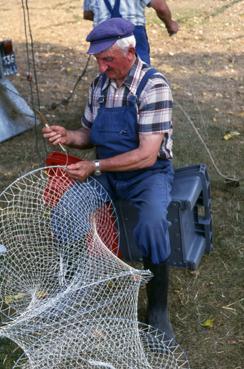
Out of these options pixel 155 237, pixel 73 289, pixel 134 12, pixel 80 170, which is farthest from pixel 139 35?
pixel 73 289

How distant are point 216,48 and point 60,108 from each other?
9.54ft

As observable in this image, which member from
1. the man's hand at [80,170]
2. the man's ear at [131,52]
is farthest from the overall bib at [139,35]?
the man's hand at [80,170]

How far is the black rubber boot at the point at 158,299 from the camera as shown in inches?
124

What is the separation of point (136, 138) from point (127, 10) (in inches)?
64.4

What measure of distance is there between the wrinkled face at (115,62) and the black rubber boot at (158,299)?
37.9 inches

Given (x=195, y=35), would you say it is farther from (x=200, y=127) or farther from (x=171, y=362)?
(x=171, y=362)

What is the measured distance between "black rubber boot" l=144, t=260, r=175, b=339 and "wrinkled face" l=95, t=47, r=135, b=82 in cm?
96

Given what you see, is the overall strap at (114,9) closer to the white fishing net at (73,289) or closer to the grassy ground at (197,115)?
A: the grassy ground at (197,115)

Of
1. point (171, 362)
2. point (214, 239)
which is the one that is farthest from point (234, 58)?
point (171, 362)

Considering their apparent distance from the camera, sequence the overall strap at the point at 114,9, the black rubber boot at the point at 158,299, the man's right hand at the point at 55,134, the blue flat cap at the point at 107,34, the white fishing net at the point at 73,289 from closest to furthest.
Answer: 1. the white fishing net at the point at 73,289
2. the blue flat cap at the point at 107,34
3. the black rubber boot at the point at 158,299
4. the man's right hand at the point at 55,134
5. the overall strap at the point at 114,9

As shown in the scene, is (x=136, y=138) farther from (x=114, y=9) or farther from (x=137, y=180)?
(x=114, y=9)

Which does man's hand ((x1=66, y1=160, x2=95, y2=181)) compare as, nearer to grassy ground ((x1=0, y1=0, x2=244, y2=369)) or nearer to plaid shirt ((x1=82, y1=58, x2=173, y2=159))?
plaid shirt ((x1=82, y1=58, x2=173, y2=159))

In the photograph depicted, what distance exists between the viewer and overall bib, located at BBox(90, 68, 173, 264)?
306 centimetres

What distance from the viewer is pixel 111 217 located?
3.41 m
